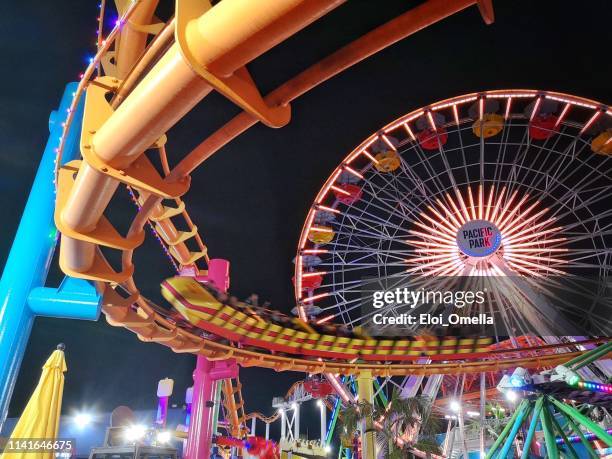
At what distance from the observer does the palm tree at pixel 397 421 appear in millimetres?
11172

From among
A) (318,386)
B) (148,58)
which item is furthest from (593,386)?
(318,386)

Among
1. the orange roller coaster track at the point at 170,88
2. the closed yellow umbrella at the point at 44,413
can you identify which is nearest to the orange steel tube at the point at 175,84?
the orange roller coaster track at the point at 170,88

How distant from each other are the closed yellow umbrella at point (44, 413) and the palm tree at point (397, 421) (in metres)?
8.36

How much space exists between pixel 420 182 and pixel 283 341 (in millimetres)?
8237

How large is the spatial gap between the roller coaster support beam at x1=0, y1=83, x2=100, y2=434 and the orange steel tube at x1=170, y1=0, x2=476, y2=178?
2512 millimetres

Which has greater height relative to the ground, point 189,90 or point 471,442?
point 189,90

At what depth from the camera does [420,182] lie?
16.4 m

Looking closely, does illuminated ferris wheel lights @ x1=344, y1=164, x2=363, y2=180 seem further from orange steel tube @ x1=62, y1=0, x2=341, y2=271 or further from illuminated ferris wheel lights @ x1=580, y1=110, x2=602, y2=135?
orange steel tube @ x1=62, y1=0, x2=341, y2=271

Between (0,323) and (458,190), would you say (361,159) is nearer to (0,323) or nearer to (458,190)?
(458,190)

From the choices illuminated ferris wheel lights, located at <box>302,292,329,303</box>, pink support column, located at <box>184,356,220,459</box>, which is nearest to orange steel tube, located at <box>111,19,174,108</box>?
pink support column, located at <box>184,356,220,459</box>

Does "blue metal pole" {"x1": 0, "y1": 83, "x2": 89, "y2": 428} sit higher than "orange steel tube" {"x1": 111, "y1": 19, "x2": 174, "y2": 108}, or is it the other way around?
"orange steel tube" {"x1": 111, "y1": 19, "x2": 174, "y2": 108}

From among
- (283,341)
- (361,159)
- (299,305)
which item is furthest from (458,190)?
(283,341)

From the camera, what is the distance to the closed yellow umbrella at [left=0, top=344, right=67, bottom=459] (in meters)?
4.03

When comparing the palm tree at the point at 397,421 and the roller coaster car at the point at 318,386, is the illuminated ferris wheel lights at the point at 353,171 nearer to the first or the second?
the palm tree at the point at 397,421
